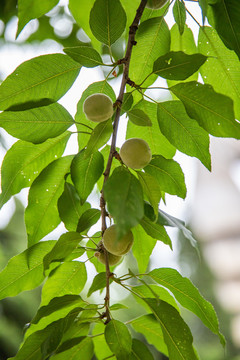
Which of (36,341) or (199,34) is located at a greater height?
(199,34)

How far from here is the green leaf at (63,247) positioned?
525 mm

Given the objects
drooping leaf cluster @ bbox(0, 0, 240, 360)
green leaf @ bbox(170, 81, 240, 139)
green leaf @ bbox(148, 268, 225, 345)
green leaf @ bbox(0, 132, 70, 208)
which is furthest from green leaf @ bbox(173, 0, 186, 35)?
green leaf @ bbox(148, 268, 225, 345)

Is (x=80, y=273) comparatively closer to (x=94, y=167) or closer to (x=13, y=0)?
(x=94, y=167)

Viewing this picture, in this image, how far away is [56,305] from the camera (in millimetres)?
559

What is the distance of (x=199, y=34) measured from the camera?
0.64 meters

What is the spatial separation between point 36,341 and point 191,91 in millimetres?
349

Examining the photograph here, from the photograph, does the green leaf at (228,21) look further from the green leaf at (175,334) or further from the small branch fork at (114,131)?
the green leaf at (175,334)

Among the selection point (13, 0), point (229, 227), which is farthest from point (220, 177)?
point (13, 0)

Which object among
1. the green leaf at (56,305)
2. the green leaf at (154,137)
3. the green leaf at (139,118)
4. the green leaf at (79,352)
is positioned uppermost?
the green leaf at (139,118)

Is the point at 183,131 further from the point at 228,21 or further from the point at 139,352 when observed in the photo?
the point at 139,352

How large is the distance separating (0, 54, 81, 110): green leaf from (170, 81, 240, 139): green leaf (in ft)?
0.50

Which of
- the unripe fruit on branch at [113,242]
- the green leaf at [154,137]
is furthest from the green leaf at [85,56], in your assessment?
the unripe fruit on branch at [113,242]

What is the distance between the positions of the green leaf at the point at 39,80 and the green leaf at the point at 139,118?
0.12 m

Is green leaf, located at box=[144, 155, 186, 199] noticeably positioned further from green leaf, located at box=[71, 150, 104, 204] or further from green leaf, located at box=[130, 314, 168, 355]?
green leaf, located at box=[130, 314, 168, 355]
